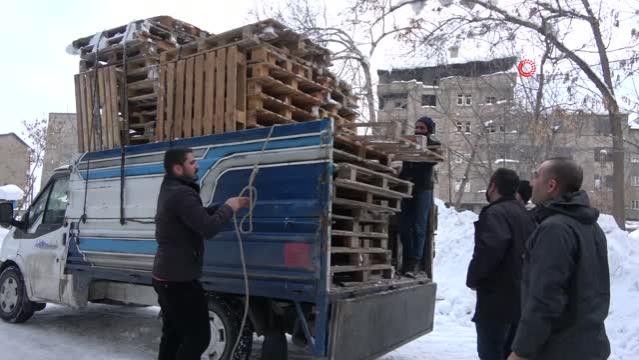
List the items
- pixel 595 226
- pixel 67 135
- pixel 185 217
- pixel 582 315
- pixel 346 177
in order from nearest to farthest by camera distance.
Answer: pixel 582 315, pixel 595 226, pixel 185 217, pixel 346 177, pixel 67 135

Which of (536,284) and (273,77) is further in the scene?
(273,77)

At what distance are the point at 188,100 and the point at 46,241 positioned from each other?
2.83 metres

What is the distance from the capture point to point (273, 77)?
5715 mm

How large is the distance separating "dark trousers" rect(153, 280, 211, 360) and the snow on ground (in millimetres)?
1996

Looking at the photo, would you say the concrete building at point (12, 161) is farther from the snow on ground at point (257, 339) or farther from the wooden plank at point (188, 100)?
the wooden plank at point (188, 100)

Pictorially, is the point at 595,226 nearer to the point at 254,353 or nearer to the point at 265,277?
the point at 265,277

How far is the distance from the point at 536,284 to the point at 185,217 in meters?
2.53

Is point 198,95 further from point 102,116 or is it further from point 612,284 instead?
point 612,284

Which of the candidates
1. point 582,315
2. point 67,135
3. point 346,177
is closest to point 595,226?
point 582,315

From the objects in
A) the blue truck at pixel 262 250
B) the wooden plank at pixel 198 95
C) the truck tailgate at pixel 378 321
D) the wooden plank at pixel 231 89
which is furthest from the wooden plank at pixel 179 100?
the truck tailgate at pixel 378 321

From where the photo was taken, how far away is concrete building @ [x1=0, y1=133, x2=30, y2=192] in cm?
5392

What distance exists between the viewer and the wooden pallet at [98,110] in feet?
21.8

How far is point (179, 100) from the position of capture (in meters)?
6.04

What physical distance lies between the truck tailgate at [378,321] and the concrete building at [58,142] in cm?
→ 3353
